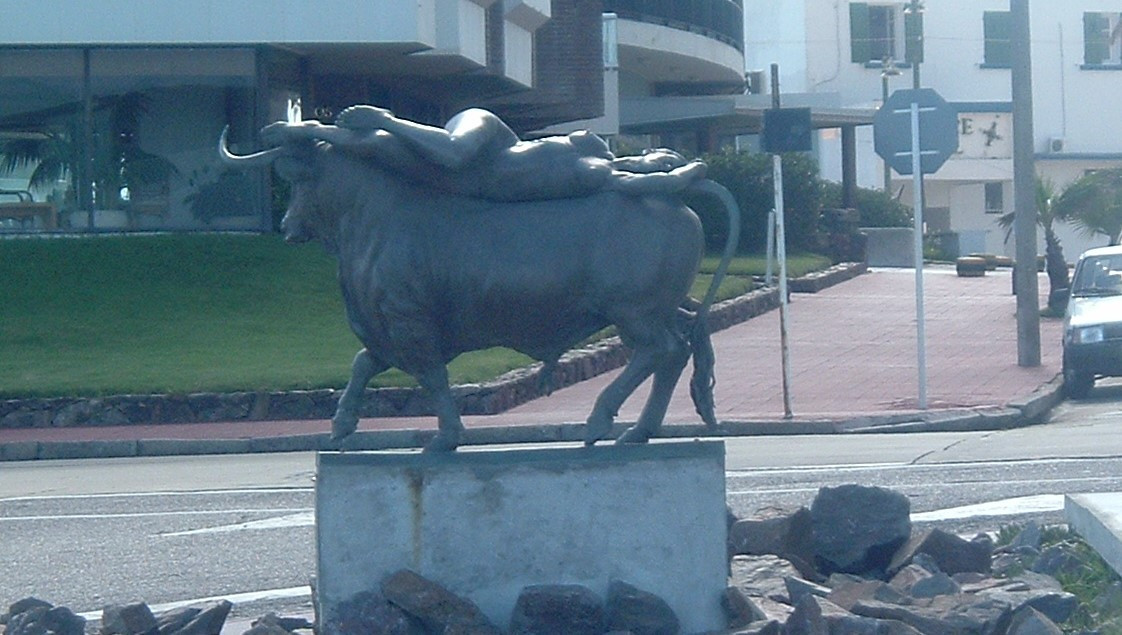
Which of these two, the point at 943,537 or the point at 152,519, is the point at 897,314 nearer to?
the point at 152,519

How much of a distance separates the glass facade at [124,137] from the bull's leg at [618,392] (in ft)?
60.6

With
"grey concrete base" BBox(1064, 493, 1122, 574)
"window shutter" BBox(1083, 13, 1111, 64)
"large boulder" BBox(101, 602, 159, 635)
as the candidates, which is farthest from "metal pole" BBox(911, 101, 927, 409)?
"window shutter" BBox(1083, 13, 1111, 64)

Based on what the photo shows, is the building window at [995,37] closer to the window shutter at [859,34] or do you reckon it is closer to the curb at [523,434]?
the window shutter at [859,34]

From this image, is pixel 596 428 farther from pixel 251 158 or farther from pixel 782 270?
pixel 782 270

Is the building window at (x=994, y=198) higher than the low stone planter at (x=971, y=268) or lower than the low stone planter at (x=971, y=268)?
higher

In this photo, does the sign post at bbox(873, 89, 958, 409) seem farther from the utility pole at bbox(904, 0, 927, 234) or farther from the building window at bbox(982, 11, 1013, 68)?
the building window at bbox(982, 11, 1013, 68)

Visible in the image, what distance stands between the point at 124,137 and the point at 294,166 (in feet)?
61.6

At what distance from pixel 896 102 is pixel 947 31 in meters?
40.9

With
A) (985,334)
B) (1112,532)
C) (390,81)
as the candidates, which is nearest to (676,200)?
(1112,532)

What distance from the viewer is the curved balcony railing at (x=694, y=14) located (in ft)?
125

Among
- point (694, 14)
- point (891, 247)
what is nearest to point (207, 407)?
point (891, 247)

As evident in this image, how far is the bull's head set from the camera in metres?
5.98

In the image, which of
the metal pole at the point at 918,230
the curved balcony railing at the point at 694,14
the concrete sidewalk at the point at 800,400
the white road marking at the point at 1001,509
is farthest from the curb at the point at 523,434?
the curved balcony railing at the point at 694,14

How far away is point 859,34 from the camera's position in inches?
2116
